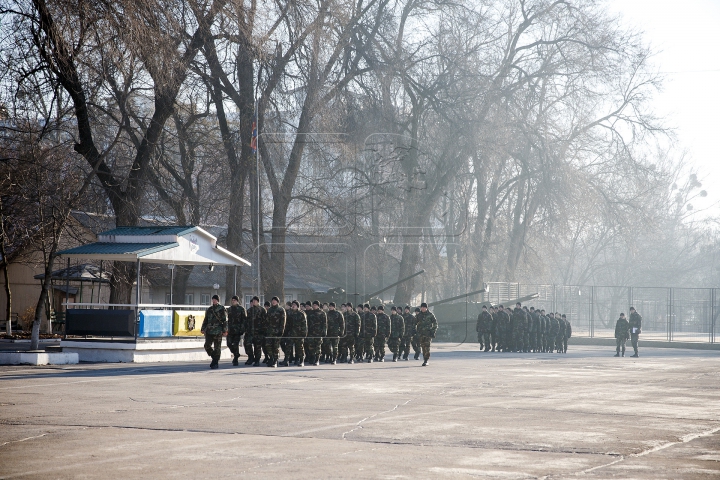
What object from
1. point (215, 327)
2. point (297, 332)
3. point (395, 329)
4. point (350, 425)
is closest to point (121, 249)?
point (215, 327)

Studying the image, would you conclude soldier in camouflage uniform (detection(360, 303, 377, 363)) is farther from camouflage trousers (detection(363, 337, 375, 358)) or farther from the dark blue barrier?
the dark blue barrier

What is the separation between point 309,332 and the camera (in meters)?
24.4

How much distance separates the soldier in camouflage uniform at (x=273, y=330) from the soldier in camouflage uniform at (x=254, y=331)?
9.2 inches

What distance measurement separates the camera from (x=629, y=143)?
45219 millimetres

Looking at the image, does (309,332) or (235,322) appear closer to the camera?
(235,322)

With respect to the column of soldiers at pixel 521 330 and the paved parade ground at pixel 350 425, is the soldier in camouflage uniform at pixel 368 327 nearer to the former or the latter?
the paved parade ground at pixel 350 425

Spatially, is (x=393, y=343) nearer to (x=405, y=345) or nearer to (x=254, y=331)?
(x=405, y=345)

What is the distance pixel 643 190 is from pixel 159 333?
29.8 m

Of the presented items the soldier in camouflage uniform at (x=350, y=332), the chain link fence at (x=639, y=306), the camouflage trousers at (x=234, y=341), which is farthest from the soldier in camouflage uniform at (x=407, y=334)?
the chain link fence at (x=639, y=306)

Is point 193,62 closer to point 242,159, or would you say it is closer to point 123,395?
point 242,159

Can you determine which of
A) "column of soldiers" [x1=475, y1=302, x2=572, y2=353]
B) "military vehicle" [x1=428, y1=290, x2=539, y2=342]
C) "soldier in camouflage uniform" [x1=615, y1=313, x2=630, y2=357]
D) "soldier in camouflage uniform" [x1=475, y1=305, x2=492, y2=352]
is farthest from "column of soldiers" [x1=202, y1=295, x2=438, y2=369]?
"military vehicle" [x1=428, y1=290, x2=539, y2=342]

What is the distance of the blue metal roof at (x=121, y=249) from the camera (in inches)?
919

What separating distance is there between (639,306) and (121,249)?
45100 millimetres

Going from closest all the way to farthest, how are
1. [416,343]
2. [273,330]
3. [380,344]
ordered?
[273,330] < [380,344] < [416,343]
